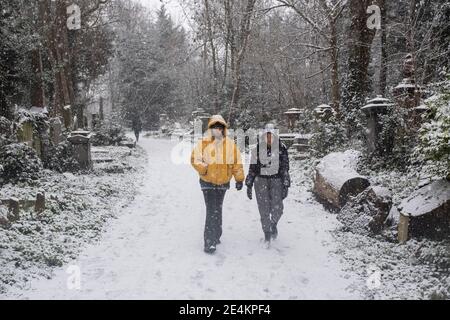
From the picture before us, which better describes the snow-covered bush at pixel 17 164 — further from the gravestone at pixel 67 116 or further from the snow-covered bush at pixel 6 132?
the gravestone at pixel 67 116

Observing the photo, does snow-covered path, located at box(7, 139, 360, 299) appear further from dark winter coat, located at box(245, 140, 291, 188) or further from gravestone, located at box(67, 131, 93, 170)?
gravestone, located at box(67, 131, 93, 170)

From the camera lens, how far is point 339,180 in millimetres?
8922

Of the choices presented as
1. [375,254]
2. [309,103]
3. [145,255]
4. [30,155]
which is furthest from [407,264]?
[309,103]

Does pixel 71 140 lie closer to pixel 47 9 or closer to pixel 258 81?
pixel 47 9

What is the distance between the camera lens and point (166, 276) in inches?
223

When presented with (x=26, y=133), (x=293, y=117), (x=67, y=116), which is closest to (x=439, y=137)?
(x=26, y=133)

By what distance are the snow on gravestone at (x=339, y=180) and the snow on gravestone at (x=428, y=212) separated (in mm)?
1786

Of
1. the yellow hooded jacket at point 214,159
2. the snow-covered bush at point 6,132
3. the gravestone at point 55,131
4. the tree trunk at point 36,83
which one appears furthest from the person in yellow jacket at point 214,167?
the tree trunk at point 36,83

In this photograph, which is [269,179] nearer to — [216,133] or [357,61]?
[216,133]

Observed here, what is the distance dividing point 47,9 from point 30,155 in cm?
782

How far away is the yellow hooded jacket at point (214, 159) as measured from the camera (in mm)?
6461

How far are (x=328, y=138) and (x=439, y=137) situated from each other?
22.8 feet

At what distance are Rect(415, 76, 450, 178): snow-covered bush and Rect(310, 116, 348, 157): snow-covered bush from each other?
6233 mm

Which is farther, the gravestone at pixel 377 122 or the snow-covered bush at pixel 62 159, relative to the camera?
the snow-covered bush at pixel 62 159
